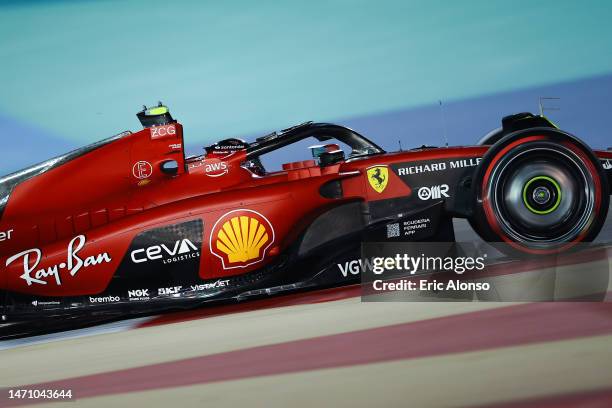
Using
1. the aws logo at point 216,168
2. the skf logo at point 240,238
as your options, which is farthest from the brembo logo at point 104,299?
the aws logo at point 216,168

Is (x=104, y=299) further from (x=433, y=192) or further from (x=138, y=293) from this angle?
(x=433, y=192)

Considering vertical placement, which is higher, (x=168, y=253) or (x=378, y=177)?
(x=378, y=177)

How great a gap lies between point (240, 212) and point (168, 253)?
1.49ft

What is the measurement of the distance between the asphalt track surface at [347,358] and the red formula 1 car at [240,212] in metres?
0.24

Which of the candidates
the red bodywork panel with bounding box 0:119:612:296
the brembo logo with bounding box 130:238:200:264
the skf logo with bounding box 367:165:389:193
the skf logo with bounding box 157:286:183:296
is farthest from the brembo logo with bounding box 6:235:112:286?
the skf logo with bounding box 367:165:389:193

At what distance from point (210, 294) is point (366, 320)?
1.06 meters

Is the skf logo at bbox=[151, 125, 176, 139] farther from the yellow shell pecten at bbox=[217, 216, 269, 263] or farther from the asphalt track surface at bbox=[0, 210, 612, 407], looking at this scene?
the asphalt track surface at bbox=[0, 210, 612, 407]

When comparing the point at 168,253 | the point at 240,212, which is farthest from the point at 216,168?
the point at 168,253

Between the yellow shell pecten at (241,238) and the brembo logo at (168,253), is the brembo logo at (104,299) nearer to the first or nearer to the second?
the brembo logo at (168,253)

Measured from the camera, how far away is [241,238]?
151 inches

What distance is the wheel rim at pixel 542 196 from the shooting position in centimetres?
390

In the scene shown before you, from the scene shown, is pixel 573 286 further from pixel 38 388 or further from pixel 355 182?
pixel 38 388

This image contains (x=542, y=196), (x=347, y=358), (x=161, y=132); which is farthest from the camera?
(x=161, y=132)

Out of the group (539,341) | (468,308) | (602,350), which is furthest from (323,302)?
(602,350)
